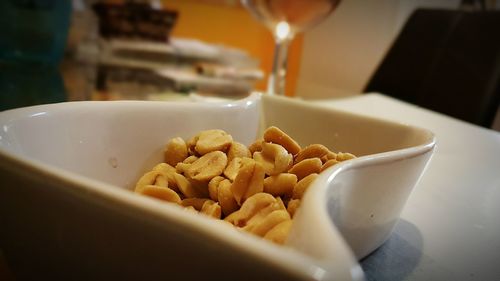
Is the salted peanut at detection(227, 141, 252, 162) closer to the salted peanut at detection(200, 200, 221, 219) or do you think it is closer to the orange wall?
the salted peanut at detection(200, 200, 221, 219)

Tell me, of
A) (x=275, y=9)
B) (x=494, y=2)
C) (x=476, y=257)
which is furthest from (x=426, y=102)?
(x=476, y=257)

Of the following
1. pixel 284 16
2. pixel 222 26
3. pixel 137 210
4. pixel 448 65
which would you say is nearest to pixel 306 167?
pixel 137 210

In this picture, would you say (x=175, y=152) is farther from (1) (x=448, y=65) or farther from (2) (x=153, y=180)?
(1) (x=448, y=65)

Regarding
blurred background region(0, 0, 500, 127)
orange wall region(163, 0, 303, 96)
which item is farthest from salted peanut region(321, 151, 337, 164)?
orange wall region(163, 0, 303, 96)

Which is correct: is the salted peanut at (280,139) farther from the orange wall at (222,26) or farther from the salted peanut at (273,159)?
the orange wall at (222,26)

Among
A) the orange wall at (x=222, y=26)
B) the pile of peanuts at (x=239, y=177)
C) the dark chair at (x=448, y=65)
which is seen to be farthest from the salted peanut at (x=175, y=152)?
the orange wall at (x=222, y=26)

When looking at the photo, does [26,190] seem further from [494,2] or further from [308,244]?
[494,2]
